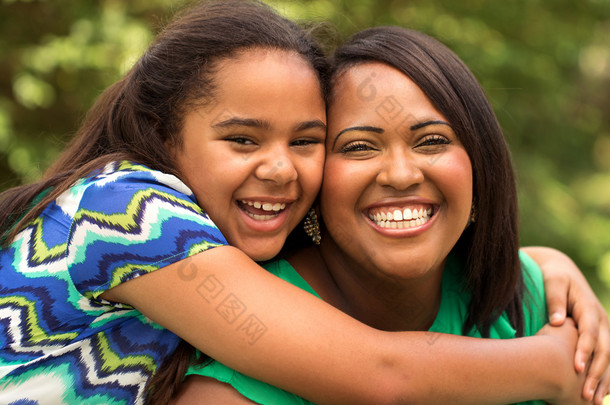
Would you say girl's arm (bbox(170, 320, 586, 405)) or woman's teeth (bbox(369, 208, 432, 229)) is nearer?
girl's arm (bbox(170, 320, 586, 405))

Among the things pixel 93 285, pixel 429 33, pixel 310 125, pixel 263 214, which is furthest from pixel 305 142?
pixel 429 33

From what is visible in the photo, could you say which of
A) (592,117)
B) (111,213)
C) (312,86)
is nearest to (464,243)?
(312,86)

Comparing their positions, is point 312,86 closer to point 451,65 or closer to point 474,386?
point 451,65

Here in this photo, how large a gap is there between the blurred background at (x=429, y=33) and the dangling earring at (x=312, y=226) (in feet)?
5.18

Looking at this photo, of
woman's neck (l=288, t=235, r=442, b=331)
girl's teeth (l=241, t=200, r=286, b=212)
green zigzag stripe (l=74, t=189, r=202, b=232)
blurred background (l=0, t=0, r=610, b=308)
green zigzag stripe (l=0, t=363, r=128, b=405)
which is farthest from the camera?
blurred background (l=0, t=0, r=610, b=308)

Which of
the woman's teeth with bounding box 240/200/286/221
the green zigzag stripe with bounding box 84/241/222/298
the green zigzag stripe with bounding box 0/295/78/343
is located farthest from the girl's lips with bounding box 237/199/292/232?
the green zigzag stripe with bounding box 0/295/78/343

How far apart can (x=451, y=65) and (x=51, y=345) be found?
1.78m

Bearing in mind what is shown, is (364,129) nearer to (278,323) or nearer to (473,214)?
(473,214)

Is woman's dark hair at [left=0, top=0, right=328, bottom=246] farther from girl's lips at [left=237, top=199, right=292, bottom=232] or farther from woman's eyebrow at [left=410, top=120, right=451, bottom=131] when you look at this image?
woman's eyebrow at [left=410, top=120, right=451, bottom=131]

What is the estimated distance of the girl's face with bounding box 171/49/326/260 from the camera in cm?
227

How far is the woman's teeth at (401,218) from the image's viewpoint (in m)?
2.32

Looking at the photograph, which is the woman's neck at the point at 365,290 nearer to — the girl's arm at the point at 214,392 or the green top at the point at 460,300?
the green top at the point at 460,300

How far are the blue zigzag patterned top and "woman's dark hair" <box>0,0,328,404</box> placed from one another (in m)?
0.17

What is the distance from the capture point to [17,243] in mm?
2281
